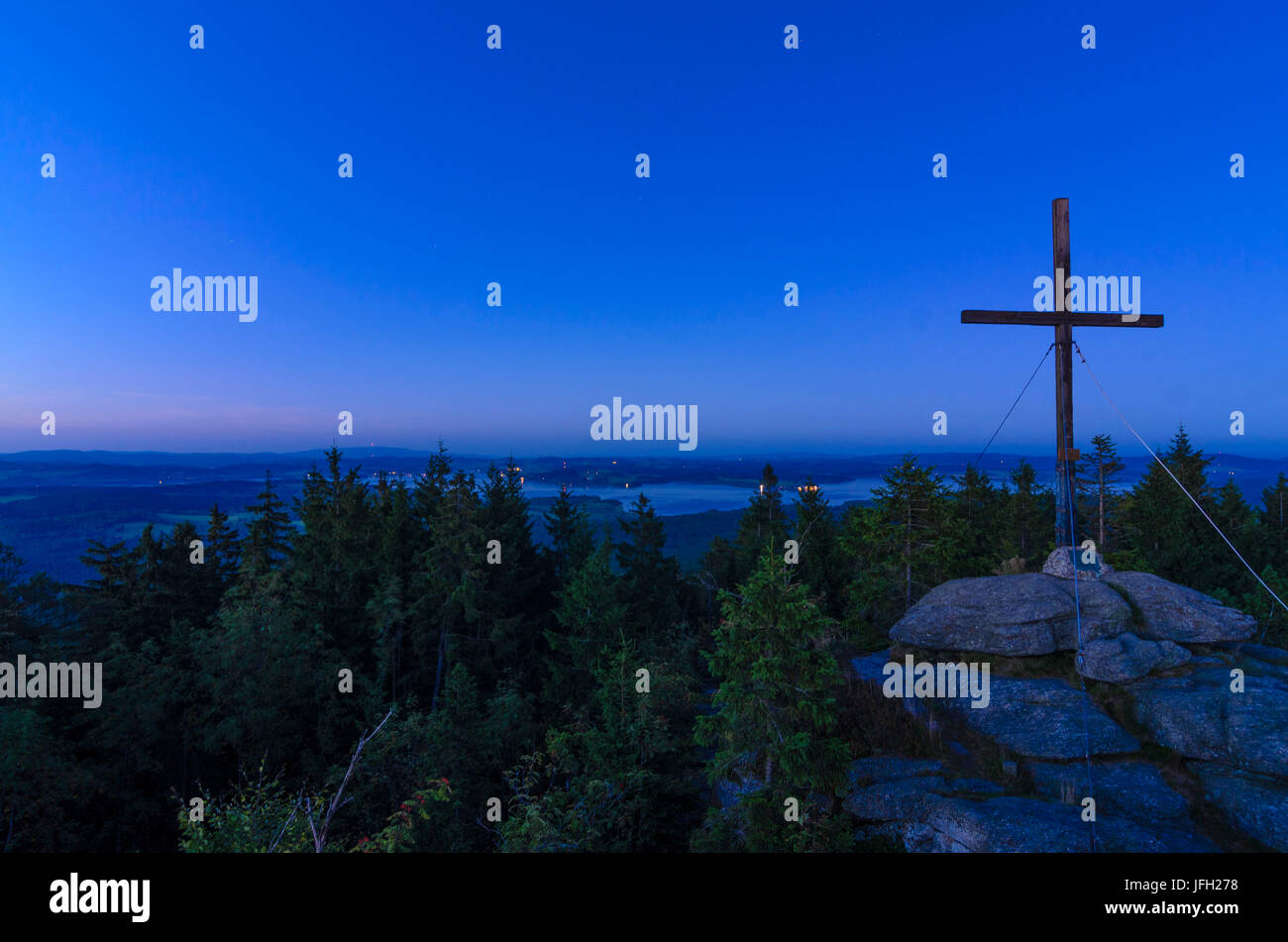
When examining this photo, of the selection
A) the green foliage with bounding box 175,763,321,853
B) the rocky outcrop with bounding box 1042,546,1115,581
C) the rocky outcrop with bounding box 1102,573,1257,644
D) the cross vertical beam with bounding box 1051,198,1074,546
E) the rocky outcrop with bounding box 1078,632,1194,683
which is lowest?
the green foliage with bounding box 175,763,321,853

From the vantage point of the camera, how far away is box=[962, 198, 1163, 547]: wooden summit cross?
40.2ft

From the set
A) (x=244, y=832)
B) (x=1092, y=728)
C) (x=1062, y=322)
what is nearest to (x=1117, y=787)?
(x=1092, y=728)

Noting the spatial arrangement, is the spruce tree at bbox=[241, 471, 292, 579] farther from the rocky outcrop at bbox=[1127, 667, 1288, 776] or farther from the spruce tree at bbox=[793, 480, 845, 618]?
the rocky outcrop at bbox=[1127, 667, 1288, 776]

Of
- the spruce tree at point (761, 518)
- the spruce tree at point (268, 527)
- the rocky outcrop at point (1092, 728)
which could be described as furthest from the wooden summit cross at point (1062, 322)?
the spruce tree at point (268, 527)

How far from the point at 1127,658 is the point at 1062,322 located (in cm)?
720

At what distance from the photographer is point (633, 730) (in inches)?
679

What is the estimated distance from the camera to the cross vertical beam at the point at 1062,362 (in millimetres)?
12359

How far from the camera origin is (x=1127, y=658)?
11.0 meters

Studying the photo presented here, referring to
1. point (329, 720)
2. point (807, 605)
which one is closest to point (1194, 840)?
point (807, 605)

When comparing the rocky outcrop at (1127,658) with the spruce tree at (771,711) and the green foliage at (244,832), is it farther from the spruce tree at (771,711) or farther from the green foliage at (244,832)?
the green foliage at (244,832)

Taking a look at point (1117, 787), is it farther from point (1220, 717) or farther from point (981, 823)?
point (981, 823)

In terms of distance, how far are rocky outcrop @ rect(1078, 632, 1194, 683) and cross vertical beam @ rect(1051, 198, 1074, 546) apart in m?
3.04

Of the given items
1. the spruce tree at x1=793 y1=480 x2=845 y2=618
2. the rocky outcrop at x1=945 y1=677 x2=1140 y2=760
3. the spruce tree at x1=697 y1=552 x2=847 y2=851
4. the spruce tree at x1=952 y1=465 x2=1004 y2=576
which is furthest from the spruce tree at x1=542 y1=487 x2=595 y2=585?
the rocky outcrop at x1=945 y1=677 x2=1140 y2=760
